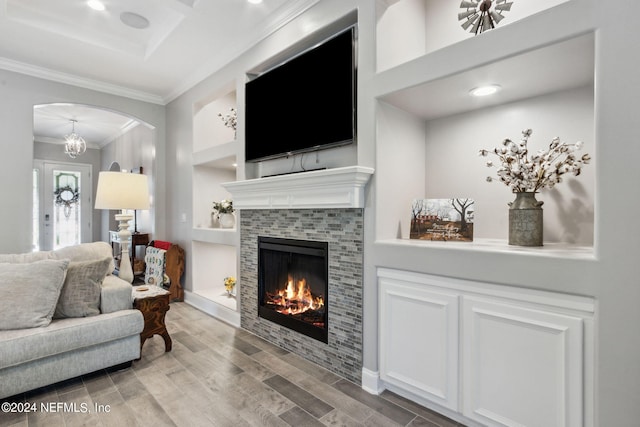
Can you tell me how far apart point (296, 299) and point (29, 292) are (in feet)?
6.18

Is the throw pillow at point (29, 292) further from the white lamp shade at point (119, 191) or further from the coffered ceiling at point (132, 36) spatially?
the coffered ceiling at point (132, 36)

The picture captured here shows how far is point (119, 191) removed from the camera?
116 inches

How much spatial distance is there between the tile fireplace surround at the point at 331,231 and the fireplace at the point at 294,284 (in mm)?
63

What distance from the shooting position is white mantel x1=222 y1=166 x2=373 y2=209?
2.18 metres

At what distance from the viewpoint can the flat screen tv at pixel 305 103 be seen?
7.79 feet

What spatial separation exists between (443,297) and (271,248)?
1.66m

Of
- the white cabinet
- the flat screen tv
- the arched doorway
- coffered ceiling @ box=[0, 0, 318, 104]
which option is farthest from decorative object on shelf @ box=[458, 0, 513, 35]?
the arched doorway

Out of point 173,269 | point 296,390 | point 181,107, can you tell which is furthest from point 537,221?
point 181,107

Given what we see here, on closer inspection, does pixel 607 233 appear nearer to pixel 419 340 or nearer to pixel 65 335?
pixel 419 340

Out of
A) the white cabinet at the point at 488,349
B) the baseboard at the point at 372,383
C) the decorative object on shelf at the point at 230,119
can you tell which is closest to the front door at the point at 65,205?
the decorative object on shelf at the point at 230,119

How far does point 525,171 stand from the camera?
180 centimetres

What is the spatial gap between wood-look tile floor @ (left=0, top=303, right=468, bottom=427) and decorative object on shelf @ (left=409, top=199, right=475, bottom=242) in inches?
42.1

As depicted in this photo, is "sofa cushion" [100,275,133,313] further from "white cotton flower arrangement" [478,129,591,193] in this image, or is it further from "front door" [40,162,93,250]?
"front door" [40,162,93,250]

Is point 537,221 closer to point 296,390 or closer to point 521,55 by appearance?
point 521,55
